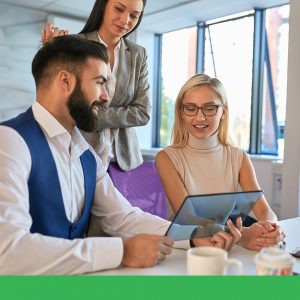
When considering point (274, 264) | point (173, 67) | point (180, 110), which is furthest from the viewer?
point (173, 67)

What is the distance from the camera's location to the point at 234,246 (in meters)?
1.34

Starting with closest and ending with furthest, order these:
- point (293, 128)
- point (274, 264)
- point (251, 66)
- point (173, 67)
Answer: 1. point (274, 264)
2. point (293, 128)
3. point (251, 66)
4. point (173, 67)

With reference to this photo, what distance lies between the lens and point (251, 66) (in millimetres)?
4785

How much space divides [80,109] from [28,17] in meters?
4.00

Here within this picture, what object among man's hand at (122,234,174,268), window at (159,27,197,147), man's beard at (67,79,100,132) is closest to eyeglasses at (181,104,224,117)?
man's beard at (67,79,100,132)

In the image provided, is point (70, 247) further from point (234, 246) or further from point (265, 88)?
point (265, 88)

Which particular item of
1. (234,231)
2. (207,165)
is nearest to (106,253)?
(234,231)

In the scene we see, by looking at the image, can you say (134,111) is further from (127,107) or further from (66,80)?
(66,80)

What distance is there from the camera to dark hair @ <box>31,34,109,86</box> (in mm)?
1337

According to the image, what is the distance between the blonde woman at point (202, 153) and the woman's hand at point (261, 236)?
521 mm

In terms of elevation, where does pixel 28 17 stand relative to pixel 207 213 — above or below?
above

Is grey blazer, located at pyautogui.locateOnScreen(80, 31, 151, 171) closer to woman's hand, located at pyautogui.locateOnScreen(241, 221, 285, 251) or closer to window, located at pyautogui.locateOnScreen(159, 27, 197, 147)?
woman's hand, located at pyautogui.locateOnScreen(241, 221, 285, 251)

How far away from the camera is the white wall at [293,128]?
337 cm

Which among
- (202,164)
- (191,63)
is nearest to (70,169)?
(202,164)
